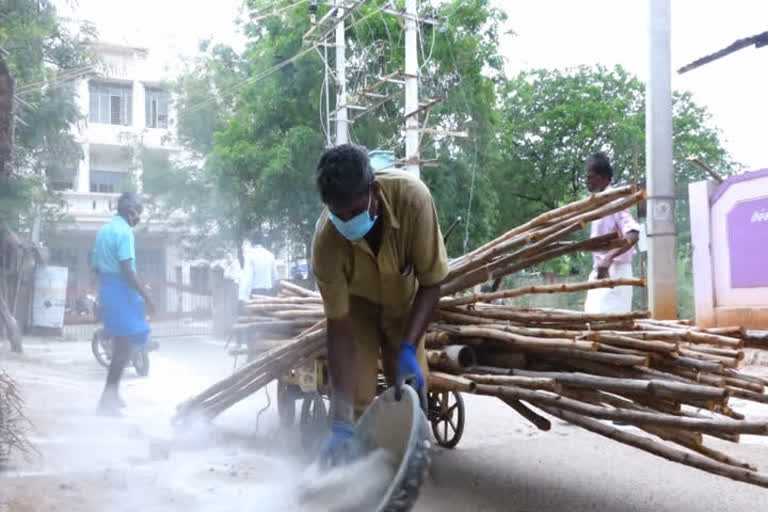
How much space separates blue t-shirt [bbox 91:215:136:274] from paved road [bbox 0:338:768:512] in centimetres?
118

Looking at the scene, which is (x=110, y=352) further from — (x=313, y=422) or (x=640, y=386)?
(x=640, y=386)

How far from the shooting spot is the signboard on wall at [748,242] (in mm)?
8164

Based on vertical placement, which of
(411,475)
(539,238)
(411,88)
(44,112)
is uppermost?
(411,88)

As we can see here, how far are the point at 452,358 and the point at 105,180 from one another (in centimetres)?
2463

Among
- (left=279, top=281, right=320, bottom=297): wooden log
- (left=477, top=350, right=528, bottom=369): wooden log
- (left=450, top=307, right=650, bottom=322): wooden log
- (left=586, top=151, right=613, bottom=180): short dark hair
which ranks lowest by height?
(left=477, top=350, right=528, bottom=369): wooden log

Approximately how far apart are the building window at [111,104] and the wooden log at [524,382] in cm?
2428

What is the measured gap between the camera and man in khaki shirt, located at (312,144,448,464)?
8.13ft

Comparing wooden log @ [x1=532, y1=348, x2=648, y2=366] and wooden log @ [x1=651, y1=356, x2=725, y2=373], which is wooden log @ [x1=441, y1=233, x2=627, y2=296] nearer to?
wooden log @ [x1=532, y1=348, x2=648, y2=366]

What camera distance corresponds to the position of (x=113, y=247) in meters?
5.62

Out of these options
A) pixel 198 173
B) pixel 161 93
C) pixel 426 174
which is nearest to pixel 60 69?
pixel 198 173

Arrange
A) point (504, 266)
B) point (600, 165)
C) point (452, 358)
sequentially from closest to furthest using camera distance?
1. point (452, 358)
2. point (504, 266)
3. point (600, 165)

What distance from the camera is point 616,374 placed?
3.11 m

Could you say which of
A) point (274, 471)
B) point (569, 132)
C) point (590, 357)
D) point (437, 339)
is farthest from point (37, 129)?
point (569, 132)

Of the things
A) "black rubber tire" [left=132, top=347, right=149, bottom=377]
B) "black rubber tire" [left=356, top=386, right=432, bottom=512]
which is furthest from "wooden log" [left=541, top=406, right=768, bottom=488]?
"black rubber tire" [left=132, top=347, right=149, bottom=377]
